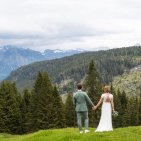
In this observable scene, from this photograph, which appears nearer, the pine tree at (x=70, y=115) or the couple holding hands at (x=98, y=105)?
the couple holding hands at (x=98, y=105)

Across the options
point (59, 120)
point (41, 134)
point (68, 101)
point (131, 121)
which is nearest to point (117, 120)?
point (131, 121)

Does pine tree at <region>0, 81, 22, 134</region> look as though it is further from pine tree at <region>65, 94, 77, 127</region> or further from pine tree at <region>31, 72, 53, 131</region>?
pine tree at <region>65, 94, 77, 127</region>

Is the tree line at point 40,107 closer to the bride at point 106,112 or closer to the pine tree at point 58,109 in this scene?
the pine tree at point 58,109

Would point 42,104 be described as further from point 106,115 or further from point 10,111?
point 106,115

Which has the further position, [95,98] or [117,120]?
[117,120]

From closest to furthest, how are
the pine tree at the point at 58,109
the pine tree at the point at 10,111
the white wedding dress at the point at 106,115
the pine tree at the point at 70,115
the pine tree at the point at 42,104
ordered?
the white wedding dress at the point at 106,115
the pine tree at the point at 42,104
the pine tree at the point at 10,111
the pine tree at the point at 58,109
the pine tree at the point at 70,115

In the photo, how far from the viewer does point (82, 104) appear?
2927 cm

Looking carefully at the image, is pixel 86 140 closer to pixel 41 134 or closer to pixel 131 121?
pixel 41 134

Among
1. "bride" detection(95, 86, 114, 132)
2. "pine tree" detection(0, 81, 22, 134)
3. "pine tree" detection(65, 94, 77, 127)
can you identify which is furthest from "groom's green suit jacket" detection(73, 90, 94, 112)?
"pine tree" detection(65, 94, 77, 127)

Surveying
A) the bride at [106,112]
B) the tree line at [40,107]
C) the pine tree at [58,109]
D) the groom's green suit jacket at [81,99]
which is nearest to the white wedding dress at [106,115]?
the bride at [106,112]

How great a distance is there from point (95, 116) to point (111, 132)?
52.6m

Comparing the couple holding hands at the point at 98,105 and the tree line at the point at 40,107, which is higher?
the couple holding hands at the point at 98,105

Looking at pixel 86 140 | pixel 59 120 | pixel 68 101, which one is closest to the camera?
pixel 86 140

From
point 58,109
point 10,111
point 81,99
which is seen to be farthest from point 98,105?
point 58,109
